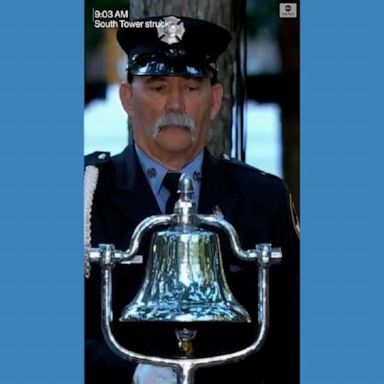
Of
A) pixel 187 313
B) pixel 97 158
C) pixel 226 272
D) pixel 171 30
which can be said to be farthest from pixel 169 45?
pixel 187 313

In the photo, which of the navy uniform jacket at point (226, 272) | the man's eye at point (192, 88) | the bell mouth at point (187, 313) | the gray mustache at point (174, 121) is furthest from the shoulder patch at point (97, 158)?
the bell mouth at point (187, 313)

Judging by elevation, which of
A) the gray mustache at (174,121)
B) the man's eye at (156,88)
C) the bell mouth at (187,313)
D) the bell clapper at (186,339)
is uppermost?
the man's eye at (156,88)

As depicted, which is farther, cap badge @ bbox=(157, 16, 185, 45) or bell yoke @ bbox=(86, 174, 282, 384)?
cap badge @ bbox=(157, 16, 185, 45)

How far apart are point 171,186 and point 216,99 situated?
22 centimetres

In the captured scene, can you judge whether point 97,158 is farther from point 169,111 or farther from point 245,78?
→ point 245,78

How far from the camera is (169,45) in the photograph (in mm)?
2848

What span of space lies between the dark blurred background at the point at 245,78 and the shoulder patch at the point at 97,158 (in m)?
0.01

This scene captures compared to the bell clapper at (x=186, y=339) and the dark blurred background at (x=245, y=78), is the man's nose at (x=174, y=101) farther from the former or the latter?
the bell clapper at (x=186, y=339)

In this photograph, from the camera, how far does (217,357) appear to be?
2.66 m

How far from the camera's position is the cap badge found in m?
2.85

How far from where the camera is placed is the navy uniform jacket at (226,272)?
285 centimetres

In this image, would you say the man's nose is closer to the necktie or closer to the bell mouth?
the necktie

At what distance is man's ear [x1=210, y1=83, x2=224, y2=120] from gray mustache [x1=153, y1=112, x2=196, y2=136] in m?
0.07

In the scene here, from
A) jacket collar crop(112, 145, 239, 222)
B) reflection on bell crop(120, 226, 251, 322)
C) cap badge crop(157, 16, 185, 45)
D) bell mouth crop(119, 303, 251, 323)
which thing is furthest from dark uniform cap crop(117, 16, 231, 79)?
bell mouth crop(119, 303, 251, 323)
